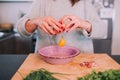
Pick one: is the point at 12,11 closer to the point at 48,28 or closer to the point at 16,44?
the point at 16,44

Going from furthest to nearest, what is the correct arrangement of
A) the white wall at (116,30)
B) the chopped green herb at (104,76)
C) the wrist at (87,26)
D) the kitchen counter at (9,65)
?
1. the white wall at (116,30)
2. the wrist at (87,26)
3. the kitchen counter at (9,65)
4. the chopped green herb at (104,76)

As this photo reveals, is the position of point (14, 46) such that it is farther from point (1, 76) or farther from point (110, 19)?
point (1, 76)

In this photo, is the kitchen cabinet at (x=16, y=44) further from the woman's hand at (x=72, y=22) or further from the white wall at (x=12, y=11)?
the woman's hand at (x=72, y=22)

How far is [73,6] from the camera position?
1375 millimetres

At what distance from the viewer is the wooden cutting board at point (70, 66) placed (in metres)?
0.99

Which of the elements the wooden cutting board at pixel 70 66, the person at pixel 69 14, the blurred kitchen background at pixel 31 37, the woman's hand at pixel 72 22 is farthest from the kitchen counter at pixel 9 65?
the blurred kitchen background at pixel 31 37

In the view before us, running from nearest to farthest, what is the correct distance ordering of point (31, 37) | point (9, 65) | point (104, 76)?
1. point (104, 76)
2. point (9, 65)
3. point (31, 37)

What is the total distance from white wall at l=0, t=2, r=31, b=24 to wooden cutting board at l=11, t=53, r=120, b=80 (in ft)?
6.68

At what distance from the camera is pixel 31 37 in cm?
270

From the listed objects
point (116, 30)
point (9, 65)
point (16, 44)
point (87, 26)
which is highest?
point (87, 26)

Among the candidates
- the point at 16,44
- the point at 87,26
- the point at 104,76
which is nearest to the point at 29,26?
the point at 87,26

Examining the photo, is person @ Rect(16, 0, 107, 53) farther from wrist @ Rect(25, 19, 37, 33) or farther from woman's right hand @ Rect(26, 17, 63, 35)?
woman's right hand @ Rect(26, 17, 63, 35)

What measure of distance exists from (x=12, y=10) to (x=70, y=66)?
90.6 inches

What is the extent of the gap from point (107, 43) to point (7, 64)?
1.86 m
